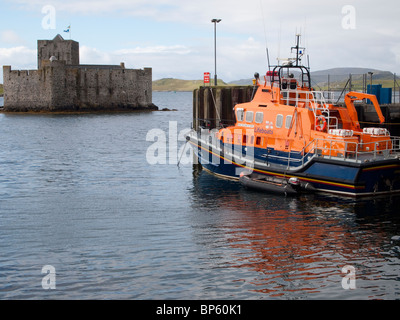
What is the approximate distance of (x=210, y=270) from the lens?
12.0 metres

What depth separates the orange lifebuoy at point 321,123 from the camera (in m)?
19.4

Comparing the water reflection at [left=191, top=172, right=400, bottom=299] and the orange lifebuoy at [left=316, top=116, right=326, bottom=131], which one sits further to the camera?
the orange lifebuoy at [left=316, top=116, right=326, bottom=131]

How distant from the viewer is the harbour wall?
26.3 metres

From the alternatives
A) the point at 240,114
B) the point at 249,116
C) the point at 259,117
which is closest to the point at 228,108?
the point at 240,114

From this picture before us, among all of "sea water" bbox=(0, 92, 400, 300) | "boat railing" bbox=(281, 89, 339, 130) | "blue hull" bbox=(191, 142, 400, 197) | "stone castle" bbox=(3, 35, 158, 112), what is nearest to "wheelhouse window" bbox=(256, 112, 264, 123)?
"boat railing" bbox=(281, 89, 339, 130)

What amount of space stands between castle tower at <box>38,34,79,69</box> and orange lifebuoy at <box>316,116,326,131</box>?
2708 inches

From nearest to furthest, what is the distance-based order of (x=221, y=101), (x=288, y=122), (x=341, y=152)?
(x=341, y=152) → (x=288, y=122) → (x=221, y=101)

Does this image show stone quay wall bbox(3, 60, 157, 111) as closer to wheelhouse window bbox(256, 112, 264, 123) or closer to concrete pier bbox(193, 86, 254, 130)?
concrete pier bbox(193, 86, 254, 130)

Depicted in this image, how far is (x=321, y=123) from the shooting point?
769 inches

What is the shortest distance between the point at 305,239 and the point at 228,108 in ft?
48.3

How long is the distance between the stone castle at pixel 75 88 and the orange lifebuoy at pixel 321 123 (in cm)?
5720

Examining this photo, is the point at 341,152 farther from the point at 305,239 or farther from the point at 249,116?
the point at 305,239
